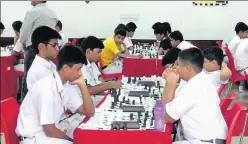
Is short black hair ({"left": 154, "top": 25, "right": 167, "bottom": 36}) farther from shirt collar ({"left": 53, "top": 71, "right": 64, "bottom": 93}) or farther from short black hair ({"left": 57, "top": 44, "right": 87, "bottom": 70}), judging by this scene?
shirt collar ({"left": 53, "top": 71, "right": 64, "bottom": 93})

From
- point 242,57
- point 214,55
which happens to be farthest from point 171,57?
point 242,57

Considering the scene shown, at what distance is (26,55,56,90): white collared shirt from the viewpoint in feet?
9.62

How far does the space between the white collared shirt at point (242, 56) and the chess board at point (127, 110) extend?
96.8 inches

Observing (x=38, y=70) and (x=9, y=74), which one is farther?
(x=9, y=74)

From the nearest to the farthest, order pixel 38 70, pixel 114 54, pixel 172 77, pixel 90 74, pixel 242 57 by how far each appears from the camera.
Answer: pixel 172 77, pixel 38 70, pixel 90 74, pixel 114 54, pixel 242 57

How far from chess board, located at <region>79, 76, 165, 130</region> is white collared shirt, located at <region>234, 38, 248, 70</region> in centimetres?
246

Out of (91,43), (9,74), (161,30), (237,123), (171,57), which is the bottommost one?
(237,123)

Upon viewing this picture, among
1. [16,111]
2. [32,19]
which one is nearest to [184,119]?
[16,111]

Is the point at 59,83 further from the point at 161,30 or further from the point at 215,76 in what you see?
the point at 161,30

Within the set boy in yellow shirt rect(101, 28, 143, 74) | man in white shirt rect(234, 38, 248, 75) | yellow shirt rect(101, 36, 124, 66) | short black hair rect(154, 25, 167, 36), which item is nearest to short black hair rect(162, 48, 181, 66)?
boy in yellow shirt rect(101, 28, 143, 74)

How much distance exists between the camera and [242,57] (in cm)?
577

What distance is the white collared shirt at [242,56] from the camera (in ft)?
18.6

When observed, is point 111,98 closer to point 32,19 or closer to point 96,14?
point 32,19

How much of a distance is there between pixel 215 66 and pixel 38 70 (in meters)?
1.58
